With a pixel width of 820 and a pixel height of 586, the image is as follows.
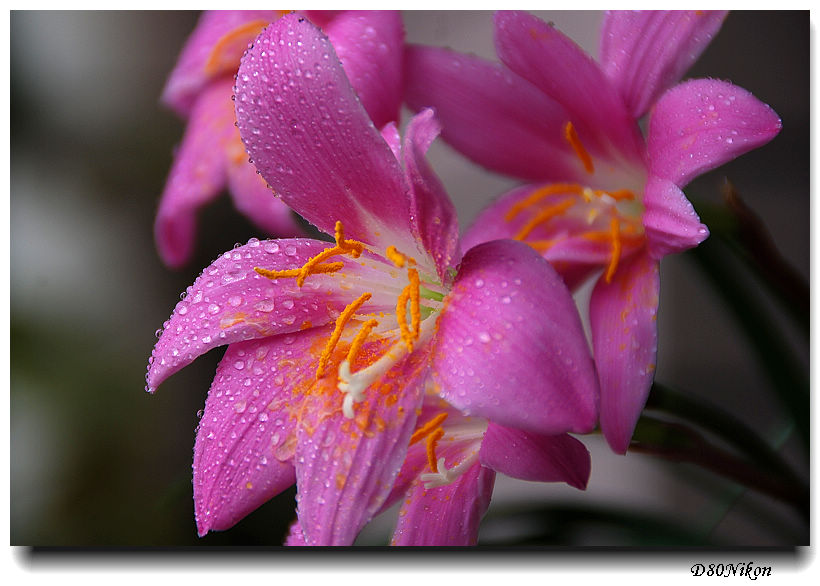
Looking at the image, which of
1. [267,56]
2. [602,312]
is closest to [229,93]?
[267,56]

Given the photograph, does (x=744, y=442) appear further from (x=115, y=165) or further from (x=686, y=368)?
(x=115, y=165)

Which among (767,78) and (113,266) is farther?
(113,266)

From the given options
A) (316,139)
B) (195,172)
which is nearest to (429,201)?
(316,139)

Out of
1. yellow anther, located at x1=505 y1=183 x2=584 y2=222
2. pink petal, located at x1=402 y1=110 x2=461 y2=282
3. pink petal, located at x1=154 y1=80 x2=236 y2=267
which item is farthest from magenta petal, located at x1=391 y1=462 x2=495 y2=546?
pink petal, located at x1=154 y1=80 x2=236 y2=267

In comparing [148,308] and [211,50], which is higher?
[211,50]

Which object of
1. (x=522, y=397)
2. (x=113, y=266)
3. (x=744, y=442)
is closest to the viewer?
(x=522, y=397)

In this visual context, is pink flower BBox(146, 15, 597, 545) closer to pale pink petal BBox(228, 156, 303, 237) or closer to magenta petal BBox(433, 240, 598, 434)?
magenta petal BBox(433, 240, 598, 434)

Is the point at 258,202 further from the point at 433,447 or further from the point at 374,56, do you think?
the point at 433,447
